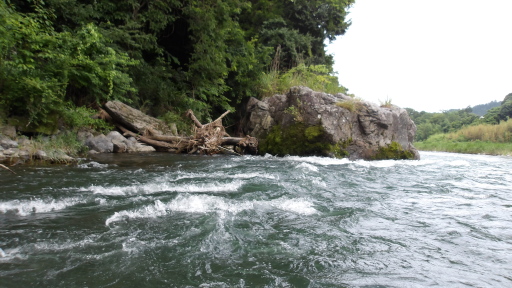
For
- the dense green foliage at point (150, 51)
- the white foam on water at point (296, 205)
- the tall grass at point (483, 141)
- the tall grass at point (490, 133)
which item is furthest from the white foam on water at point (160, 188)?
the tall grass at point (490, 133)

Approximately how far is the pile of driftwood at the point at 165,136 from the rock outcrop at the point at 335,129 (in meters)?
1.29

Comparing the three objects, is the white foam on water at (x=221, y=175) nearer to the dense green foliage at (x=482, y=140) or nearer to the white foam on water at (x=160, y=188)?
the white foam on water at (x=160, y=188)

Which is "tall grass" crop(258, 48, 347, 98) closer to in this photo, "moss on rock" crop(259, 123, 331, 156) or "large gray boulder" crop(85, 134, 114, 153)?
"moss on rock" crop(259, 123, 331, 156)

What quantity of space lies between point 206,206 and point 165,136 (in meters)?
8.10

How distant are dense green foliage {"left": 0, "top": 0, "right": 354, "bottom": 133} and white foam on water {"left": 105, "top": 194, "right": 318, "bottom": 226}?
17.1 ft

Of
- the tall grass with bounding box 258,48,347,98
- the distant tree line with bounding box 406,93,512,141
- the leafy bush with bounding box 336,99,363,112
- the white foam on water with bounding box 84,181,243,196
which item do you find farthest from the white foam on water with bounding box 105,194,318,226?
the distant tree line with bounding box 406,93,512,141

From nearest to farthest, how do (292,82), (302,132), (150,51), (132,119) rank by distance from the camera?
(132,119) < (302,132) < (150,51) < (292,82)

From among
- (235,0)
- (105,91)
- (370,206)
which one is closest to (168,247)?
(370,206)

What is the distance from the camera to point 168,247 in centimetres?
246

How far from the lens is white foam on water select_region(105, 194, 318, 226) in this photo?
331 centimetres

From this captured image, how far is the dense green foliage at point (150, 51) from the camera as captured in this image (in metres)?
7.30

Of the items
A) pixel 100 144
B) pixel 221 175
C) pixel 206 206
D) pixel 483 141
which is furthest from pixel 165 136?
pixel 483 141

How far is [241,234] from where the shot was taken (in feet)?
9.24

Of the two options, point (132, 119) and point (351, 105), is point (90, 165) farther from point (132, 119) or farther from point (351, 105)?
point (351, 105)
